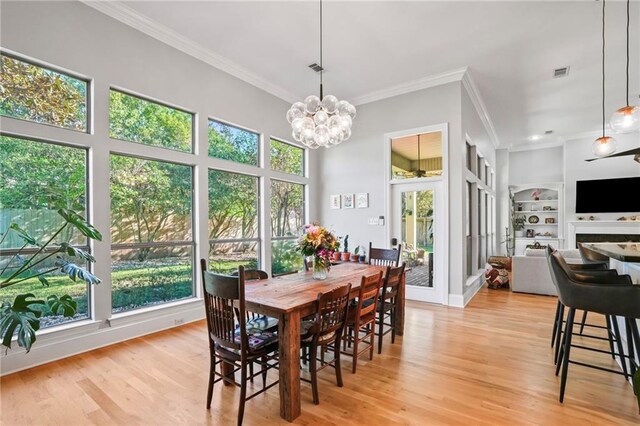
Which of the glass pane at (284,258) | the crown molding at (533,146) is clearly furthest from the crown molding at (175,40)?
the crown molding at (533,146)

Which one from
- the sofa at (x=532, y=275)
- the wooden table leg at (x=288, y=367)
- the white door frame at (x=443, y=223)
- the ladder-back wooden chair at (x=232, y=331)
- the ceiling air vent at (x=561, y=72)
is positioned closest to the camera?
the ladder-back wooden chair at (x=232, y=331)

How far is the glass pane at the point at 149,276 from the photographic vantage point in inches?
144

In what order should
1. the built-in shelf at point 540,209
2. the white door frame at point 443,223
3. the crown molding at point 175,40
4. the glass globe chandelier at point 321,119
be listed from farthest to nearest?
the built-in shelf at point 540,209
the white door frame at point 443,223
the crown molding at point 175,40
the glass globe chandelier at point 321,119

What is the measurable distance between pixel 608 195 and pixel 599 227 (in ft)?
2.75

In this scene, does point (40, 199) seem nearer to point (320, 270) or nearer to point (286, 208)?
point (320, 270)

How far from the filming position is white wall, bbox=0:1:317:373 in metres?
2.97

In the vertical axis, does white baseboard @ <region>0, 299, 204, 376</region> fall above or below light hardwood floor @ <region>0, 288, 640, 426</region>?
above

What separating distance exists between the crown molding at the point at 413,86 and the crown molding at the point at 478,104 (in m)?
0.16

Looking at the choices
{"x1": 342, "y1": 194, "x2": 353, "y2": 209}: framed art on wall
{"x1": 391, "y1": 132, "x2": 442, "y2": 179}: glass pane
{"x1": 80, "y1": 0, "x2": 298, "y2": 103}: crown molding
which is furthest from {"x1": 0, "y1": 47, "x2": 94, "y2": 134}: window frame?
{"x1": 391, "y1": 132, "x2": 442, "y2": 179}: glass pane

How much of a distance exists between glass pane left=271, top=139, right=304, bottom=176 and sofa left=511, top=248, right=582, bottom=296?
14.7 feet

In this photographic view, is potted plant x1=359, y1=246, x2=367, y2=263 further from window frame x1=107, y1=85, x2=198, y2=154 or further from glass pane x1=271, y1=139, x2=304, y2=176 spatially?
window frame x1=107, y1=85, x2=198, y2=154

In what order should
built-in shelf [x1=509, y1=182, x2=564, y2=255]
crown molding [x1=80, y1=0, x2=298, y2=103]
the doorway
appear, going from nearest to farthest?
crown molding [x1=80, y1=0, x2=298, y2=103], the doorway, built-in shelf [x1=509, y1=182, x2=564, y2=255]

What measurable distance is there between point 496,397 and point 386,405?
865mm

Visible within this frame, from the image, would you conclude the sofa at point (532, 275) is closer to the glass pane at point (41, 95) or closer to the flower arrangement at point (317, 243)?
the flower arrangement at point (317, 243)
